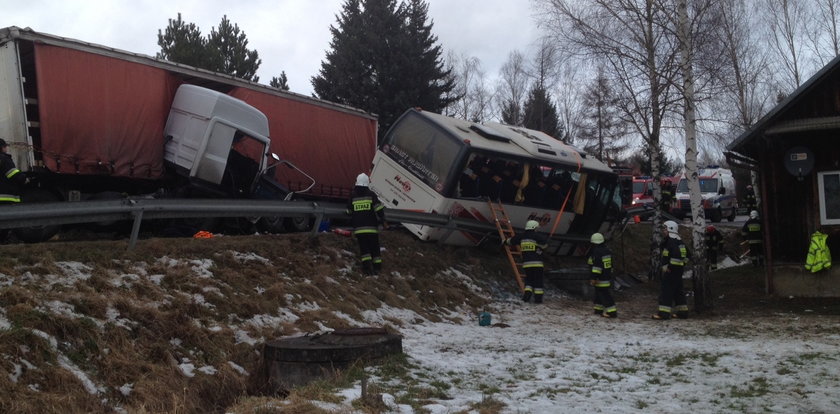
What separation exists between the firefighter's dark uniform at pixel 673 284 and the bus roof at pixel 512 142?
4061 millimetres

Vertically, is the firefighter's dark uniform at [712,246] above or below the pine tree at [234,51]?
below

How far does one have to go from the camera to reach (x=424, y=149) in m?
15.2

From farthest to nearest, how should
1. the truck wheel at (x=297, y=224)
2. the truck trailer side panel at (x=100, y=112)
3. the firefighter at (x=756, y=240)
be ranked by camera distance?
the firefighter at (x=756, y=240) → the truck wheel at (x=297, y=224) → the truck trailer side panel at (x=100, y=112)

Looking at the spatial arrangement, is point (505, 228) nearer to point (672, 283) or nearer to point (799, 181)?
point (672, 283)

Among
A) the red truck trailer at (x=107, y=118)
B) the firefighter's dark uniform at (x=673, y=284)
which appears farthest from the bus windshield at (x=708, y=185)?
the red truck trailer at (x=107, y=118)

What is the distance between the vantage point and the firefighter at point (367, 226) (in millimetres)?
11883

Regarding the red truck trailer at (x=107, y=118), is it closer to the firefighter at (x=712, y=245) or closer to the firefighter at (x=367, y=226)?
the firefighter at (x=367, y=226)

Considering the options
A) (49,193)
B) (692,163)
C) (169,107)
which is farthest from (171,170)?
(692,163)

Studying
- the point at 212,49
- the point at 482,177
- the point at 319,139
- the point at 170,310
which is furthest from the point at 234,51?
the point at 170,310

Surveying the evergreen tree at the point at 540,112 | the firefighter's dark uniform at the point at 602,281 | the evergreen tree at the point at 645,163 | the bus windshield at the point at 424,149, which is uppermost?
the evergreen tree at the point at 540,112

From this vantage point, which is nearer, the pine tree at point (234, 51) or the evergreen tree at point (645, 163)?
the pine tree at point (234, 51)

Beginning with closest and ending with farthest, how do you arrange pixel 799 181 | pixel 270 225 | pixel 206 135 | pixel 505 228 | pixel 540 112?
pixel 206 135, pixel 799 181, pixel 505 228, pixel 270 225, pixel 540 112

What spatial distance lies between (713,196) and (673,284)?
A: 831 inches

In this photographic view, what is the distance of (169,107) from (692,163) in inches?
398
